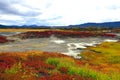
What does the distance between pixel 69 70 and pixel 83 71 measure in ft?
5.02

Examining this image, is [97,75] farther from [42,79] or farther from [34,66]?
[34,66]

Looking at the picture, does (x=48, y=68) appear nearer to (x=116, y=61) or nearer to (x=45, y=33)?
(x=116, y=61)

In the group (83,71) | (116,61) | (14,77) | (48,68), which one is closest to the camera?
(14,77)

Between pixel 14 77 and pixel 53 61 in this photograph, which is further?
pixel 53 61

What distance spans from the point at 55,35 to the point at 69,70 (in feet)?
210

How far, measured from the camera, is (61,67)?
2130 cm

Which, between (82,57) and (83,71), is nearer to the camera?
(83,71)

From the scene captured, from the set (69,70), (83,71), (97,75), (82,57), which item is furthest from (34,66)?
(82,57)

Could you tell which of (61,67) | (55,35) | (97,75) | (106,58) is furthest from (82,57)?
(55,35)

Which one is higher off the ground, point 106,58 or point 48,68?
point 48,68

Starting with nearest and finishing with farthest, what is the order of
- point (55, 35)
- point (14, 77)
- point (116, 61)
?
point (14, 77)
point (116, 61)
point (55, 35)

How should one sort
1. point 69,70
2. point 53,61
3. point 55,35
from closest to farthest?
point 69,70, point 53,61, point 55,35

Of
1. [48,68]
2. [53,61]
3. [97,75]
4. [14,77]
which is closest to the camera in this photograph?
[14,77]

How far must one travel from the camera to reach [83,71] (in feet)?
62.1
